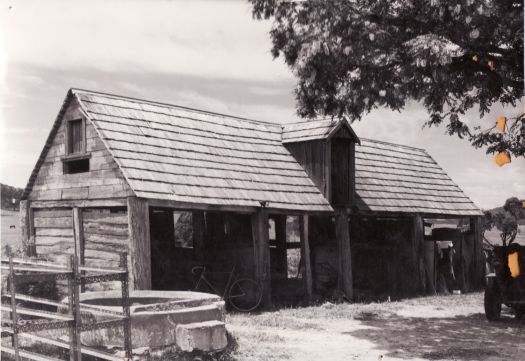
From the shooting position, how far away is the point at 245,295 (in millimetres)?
15766

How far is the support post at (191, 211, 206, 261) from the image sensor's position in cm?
1776

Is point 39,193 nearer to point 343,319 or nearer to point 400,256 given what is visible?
point 343,319

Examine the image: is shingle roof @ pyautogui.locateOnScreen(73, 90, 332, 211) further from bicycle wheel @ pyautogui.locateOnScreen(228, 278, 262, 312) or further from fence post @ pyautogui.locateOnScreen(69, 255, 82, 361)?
fence post @ pyautogui.locateOnScreen(69, 255, 82, 361)

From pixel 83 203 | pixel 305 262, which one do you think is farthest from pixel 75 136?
pixel 305 262

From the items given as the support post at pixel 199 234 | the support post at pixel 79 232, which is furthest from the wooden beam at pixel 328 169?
the support post at pixel 79 232

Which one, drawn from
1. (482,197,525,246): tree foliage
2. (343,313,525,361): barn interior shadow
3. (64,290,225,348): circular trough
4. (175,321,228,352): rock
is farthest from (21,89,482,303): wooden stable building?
(482,197,525,246): tree foliage

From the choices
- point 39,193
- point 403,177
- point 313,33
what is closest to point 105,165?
point 39,193

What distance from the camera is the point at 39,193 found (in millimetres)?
15766

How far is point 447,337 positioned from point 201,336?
498 cm

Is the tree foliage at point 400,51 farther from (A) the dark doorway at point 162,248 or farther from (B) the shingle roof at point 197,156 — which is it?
(A) the dark doorway at point 162,248

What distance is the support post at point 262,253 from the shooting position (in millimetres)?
15670

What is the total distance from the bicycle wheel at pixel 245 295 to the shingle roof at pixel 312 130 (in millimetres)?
4727

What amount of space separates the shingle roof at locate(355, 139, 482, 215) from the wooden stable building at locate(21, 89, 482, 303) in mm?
72

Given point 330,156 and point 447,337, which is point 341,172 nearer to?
point 330,156
